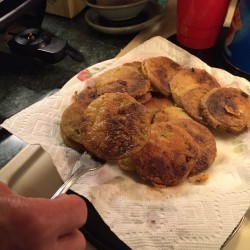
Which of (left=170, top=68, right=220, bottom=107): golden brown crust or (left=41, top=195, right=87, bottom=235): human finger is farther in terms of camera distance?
(left=170, top=68, right=220, bottom=107): golden brown crust

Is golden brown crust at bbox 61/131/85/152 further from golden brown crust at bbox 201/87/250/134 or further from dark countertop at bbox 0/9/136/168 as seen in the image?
golden brown crust at bbox 201/87/250/134

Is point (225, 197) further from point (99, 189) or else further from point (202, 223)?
point (99, 189)

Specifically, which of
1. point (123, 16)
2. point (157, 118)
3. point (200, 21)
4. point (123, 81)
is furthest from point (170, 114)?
point (123, 16)

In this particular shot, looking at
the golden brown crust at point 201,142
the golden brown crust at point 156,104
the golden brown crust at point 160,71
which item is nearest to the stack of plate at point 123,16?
the golden brown crust at point 160,71

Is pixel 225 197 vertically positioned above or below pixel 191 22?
below

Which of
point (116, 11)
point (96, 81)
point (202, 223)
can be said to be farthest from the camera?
point (116, 11)

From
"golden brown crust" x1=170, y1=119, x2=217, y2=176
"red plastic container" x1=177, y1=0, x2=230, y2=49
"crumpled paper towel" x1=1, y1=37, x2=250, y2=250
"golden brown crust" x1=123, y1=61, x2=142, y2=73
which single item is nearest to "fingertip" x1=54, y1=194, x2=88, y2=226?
"crumpled paper towel" x1=1, y1=37, x2=250, y2=250

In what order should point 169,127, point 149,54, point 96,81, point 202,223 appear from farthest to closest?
point 149,54 < point 96,81 < point 169,127 < point 202,223

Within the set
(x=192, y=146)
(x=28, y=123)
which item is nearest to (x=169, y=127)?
(x=192, y=146)

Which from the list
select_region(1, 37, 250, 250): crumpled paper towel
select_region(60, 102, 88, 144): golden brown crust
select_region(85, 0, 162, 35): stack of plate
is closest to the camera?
select_region(1, 37, 250, 250): crumpled paper towel

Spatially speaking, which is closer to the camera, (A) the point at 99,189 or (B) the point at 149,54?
(A) the point at 99,189
